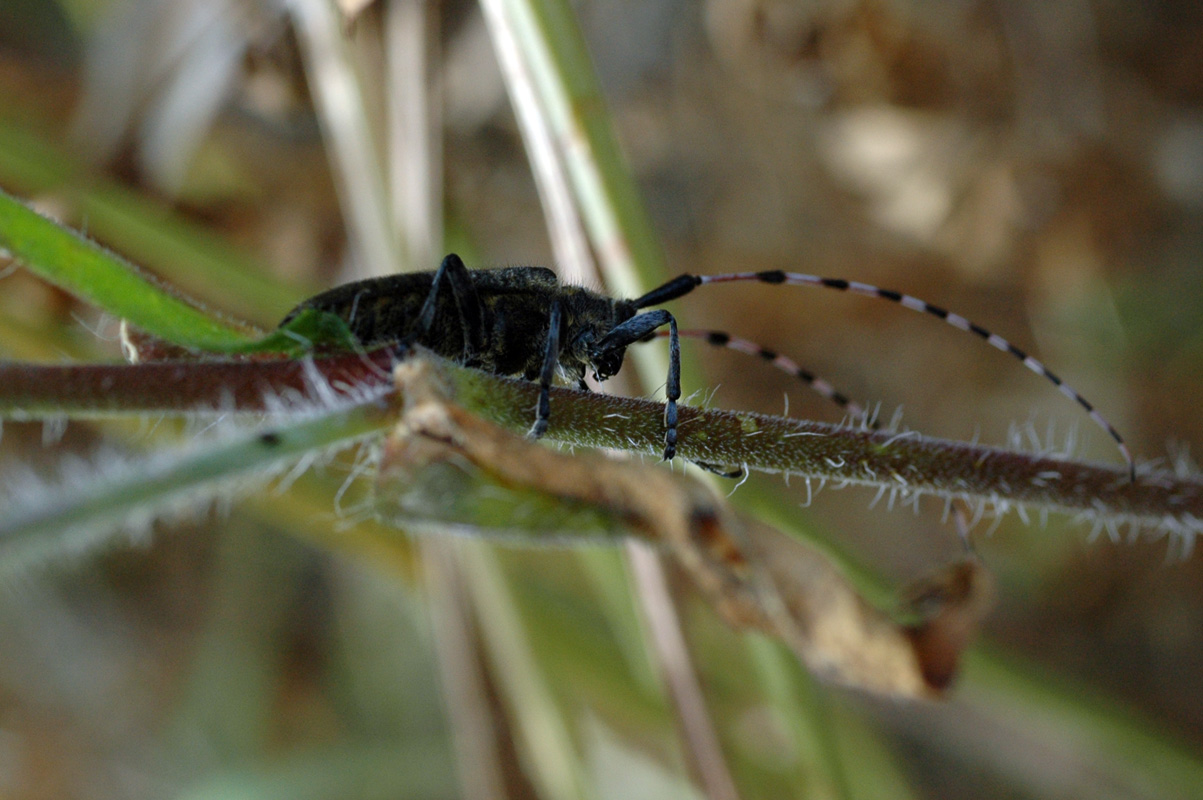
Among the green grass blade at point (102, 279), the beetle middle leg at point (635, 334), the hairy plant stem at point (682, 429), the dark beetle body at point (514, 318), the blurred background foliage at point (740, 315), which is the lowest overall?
the hairy plant stem at point (682, 429)

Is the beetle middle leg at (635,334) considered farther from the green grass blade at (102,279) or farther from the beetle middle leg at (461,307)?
the green grass blade at (102,279)

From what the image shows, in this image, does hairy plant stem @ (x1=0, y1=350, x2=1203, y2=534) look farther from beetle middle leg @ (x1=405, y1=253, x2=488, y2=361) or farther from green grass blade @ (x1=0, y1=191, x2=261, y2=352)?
beetle middle leg @ (x1=405, y1=253, x2=488, y2=361)

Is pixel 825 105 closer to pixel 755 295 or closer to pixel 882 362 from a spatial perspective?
pixel 755 295

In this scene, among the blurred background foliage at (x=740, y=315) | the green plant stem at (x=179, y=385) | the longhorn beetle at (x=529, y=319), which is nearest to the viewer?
the green plant stem at (x=179, y=385)

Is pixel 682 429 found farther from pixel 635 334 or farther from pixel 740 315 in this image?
pixel 740 315

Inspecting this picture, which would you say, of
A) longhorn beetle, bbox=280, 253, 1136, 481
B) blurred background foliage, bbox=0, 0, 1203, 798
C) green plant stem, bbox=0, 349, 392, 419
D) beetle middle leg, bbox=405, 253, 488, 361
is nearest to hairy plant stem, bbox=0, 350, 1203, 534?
green plant stem, bbox=0, 349, 392, 419

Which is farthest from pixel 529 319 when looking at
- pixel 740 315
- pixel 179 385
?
pixel 740 315

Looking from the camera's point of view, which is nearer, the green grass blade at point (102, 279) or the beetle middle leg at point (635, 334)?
the green grass blade at point (102, 279)

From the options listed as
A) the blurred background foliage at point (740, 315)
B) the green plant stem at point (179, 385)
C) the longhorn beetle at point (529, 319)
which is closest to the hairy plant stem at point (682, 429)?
the green plant stem at point (179, 385)
